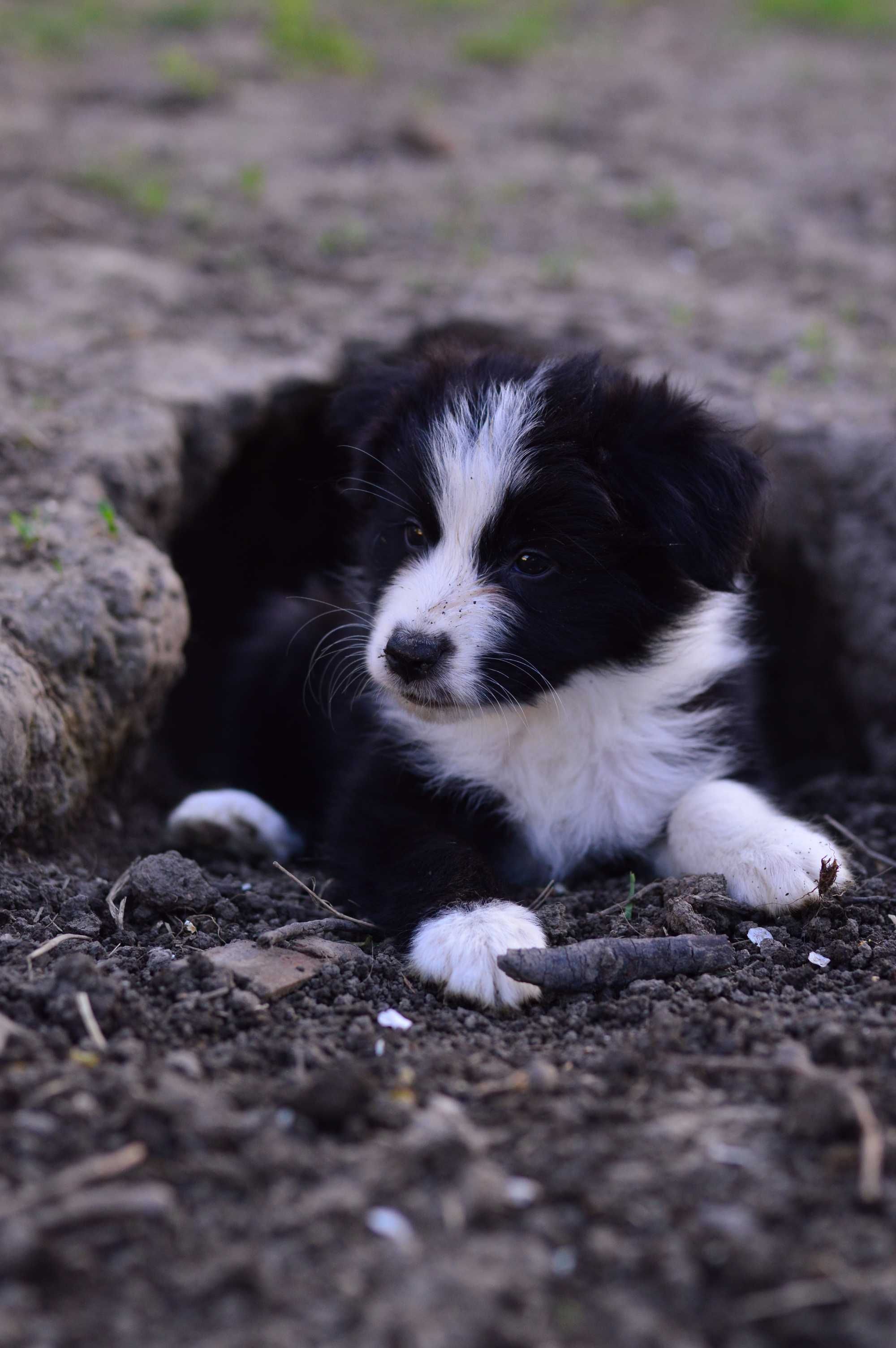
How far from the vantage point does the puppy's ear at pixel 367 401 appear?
11.9ft

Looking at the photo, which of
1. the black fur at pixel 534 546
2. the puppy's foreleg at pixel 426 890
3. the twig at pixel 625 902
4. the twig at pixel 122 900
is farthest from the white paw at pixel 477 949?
the twig at pixel 122 900

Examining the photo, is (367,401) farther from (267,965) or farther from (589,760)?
(267,965)

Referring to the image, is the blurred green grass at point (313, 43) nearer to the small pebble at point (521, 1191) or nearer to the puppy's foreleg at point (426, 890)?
the puppy's foreleg at point (426, 890)

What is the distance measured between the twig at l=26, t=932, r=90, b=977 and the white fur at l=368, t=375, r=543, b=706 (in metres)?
0.94

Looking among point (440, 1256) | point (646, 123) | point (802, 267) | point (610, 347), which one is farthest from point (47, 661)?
point (646, 123)

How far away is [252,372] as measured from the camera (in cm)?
478

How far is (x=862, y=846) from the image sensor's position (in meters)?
3.45

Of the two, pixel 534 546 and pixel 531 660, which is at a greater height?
pixel 534 546

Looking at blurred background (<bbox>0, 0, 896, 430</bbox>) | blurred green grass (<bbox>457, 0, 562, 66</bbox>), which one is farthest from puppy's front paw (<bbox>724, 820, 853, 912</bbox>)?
blurred green grass (<bbox>457, 0, 562, 66</bbox>)

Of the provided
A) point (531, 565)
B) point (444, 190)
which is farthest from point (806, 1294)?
point (444, 190)

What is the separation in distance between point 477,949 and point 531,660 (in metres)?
0.80

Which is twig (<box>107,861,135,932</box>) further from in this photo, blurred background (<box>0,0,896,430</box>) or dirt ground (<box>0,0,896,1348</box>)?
blurred background (<box>0,0,896,430</box>)

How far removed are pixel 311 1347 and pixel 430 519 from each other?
7.11 feet

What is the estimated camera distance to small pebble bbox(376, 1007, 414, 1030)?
2.46 metres
